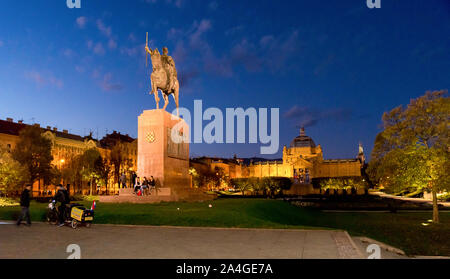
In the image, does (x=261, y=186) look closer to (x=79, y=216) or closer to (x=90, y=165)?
(x=90, y=165)

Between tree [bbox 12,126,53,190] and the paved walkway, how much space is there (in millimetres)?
47825

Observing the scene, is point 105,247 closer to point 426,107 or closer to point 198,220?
point 198,220

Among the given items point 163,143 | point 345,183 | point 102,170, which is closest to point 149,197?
point 163,143

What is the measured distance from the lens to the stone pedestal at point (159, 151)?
30156 millimetres

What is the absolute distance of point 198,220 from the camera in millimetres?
17562

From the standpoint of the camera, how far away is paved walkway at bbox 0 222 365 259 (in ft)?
33.4

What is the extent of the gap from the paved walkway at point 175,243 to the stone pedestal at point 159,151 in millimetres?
14251

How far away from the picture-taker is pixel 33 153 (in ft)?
196

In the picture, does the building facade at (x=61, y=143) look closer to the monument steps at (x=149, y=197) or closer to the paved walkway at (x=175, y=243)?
the monument steps at (x=149, y=197)

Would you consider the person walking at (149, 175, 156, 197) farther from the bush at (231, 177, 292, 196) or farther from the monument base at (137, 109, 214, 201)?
the bush at (231, 177, 292, 196)

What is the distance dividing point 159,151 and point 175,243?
1894 cm
